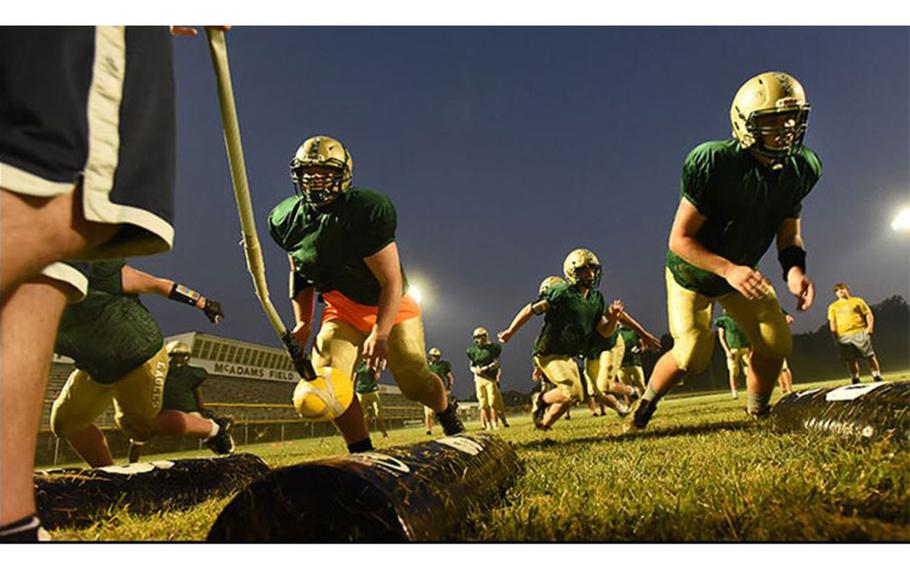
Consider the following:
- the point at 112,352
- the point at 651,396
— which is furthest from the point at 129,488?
the point at 651,396

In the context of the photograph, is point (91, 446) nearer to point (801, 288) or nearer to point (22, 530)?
point (22, 530)

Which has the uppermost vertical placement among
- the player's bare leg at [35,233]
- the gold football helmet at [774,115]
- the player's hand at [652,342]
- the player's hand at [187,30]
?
the player's hand at [187,30]

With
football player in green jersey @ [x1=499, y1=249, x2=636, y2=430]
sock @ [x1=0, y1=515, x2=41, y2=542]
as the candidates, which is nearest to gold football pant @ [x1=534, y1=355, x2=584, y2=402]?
football player in green jersey @ [x1=499, y1=249, x2=636, y2=430]

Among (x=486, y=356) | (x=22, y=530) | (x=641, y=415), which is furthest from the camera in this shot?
(x=486, y=356)

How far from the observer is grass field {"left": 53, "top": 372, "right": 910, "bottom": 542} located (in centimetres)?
132

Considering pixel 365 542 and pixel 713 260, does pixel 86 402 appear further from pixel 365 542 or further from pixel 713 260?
pixel 713 260

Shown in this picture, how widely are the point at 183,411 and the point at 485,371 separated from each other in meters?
5.05

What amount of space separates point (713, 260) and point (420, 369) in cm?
180

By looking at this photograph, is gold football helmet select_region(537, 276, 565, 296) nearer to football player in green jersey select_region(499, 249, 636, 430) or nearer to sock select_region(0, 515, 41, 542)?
football player in green jersey select_region(499, 249, 636, 430)

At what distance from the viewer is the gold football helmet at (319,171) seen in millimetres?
3129

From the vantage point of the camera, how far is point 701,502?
1518 millimetres

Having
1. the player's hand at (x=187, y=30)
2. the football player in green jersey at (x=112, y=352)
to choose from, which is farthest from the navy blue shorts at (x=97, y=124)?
the football player in green jersey at (x=112, y=352)

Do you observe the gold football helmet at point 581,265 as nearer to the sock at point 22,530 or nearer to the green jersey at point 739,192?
the green jersey at point 739,192

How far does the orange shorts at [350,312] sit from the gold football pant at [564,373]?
2.76 metres
